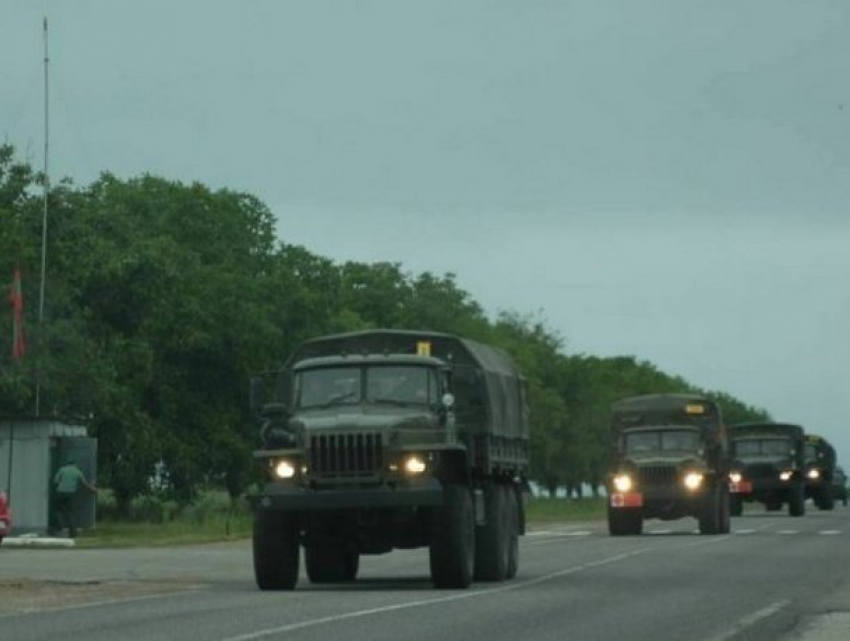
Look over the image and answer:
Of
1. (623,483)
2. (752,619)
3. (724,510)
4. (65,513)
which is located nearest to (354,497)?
(752,619)

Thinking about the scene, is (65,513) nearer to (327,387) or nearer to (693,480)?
(693,480)

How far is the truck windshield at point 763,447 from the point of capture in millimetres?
74562

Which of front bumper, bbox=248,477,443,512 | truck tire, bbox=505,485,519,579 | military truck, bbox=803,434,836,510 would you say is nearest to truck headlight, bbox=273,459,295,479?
front bumper, bbox=248,477,443,512

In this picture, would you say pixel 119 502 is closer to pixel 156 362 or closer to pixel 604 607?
pixel 156 362

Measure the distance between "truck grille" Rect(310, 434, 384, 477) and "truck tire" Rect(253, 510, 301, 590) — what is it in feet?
3.00

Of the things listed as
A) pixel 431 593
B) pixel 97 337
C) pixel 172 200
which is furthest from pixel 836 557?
pixel 172 200

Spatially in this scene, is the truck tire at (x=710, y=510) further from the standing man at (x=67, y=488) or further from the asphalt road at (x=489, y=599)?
the standing man at (x=67, y=488)

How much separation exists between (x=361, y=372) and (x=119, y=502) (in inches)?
2081

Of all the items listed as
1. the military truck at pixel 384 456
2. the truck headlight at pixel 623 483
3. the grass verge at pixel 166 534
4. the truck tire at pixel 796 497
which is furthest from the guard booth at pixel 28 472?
the truck tire at pixel 796 497

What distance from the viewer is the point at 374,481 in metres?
28.1

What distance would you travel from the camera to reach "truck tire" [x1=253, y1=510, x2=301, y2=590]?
1131 inches

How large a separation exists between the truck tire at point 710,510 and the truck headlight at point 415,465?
25.4 metres

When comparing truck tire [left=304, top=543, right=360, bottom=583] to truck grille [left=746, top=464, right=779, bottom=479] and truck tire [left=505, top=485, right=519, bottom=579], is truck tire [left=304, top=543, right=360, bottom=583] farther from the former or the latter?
truck grille [left=746, top=464, right=779, bottom=479]

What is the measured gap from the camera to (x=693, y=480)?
5272 cm
